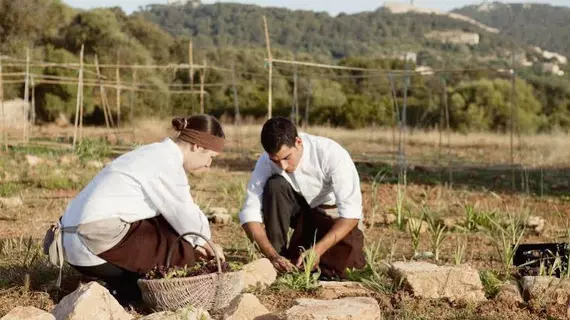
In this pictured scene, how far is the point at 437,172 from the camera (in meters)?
13.9

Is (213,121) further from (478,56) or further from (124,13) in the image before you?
(478,56)

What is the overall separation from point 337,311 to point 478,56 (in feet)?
206

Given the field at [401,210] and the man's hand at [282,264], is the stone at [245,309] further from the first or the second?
the man's hand at [282,264]

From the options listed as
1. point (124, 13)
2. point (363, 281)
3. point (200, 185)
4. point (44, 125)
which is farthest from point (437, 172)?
point (124, 13)

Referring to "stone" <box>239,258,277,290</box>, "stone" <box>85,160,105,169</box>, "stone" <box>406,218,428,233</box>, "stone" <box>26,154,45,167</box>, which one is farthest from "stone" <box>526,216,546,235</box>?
"stone" <box>26,154,45,167</box>

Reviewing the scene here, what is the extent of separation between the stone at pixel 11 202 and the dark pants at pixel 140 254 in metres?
3.96

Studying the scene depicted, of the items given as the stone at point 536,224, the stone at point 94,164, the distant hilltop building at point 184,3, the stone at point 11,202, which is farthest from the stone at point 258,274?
the distant hilltop building at point 184,3

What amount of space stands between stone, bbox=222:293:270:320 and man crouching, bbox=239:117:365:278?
0.70 metres

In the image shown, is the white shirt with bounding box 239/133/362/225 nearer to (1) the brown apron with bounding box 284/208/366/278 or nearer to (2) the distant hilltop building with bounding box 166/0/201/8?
(1) the brown apron with bounding box 284/208/366/278

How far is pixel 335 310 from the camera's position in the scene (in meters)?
4.02

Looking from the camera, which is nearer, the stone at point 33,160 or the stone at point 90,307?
the stone at point 90,307

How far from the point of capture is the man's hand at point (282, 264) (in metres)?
4.96

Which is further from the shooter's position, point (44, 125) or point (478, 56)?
point (478, 56)

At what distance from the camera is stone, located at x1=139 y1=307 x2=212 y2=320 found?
150 inches
